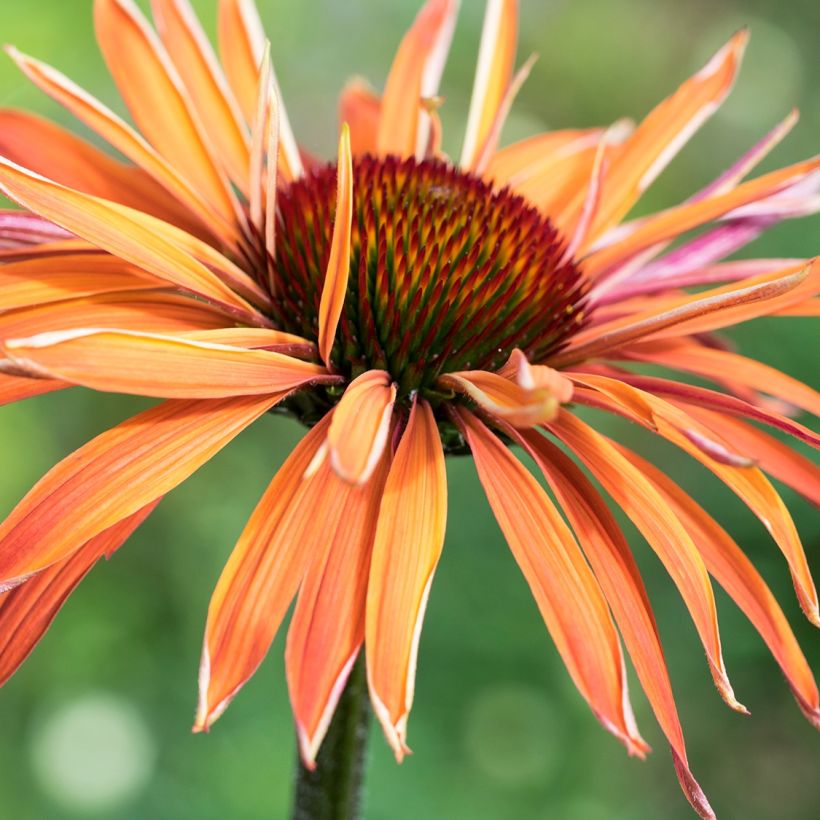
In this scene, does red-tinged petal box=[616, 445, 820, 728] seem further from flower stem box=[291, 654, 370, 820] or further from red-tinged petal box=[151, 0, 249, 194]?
red-tinged petal box=[151, 0, 249, 194]

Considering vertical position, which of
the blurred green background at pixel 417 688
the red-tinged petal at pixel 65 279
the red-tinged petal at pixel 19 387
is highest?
the red-tinged petal at pixel 65 279

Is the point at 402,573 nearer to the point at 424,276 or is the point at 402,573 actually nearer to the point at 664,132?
the point at 424,276

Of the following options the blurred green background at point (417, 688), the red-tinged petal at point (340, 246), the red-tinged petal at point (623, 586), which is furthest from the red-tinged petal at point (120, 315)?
the blurred green background at point (417, 688)

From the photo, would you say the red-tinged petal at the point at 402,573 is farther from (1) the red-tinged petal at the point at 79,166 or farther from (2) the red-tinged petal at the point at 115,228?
(1) the red-tinged petal at the point at 79,166

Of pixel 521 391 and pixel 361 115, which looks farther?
pixel 361 115

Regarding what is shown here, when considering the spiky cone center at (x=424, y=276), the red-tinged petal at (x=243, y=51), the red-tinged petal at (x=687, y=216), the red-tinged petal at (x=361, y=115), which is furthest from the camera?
the red-tinged petal at (x=361, y=115)

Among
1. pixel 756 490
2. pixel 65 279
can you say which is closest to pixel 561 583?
pixel 756 490

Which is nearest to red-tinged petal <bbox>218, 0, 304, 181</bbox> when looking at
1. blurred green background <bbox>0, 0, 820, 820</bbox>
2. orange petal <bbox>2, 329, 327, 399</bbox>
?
orange petal <bbox>2, 329, 327, 399</bbox>
